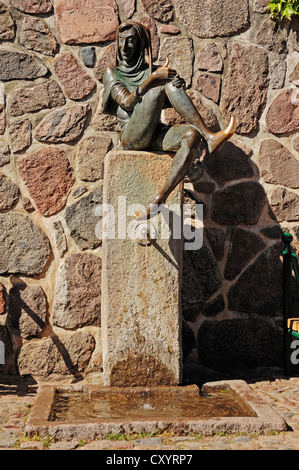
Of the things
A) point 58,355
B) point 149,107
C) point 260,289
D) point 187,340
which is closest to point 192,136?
point 149,107

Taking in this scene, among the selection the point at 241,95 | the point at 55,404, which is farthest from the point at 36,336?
the point at 241,95

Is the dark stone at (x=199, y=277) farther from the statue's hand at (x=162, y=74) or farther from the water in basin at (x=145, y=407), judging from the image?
the statue's hand at (x=162, y=74)

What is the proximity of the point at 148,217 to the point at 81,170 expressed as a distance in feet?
2.77

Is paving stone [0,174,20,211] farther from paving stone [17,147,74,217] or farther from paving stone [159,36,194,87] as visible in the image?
paving stone [159,36,194,87]

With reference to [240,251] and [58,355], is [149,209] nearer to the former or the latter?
[240,251]

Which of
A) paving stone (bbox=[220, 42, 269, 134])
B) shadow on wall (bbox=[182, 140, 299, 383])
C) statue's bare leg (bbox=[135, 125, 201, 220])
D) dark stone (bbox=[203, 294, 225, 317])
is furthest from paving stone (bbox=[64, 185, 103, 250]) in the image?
paving stone (bbox=[220, 42, 269, 134])

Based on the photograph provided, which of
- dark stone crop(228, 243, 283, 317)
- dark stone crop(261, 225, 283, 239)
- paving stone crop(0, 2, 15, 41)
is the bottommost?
dark stone crop(228, 243, 283, 317)

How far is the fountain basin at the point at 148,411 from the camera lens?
2.54 meters

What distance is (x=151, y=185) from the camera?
3.21 metres

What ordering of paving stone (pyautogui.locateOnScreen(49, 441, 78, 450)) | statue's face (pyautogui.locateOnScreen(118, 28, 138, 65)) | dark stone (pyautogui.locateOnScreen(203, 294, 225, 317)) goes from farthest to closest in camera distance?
dark stone (pyautogui.locateOnScreen(203, 294, 225, 317)), statue's face (pyautogui.locateOnScreen(118, 28, 138, 65)), paving stone (pyautogui.locateOnScreen(49, 441, 78, 450))

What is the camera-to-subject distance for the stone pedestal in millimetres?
3162

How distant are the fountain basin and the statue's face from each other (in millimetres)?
1869

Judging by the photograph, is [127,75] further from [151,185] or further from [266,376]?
[266,376]

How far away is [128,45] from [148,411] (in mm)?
1995
